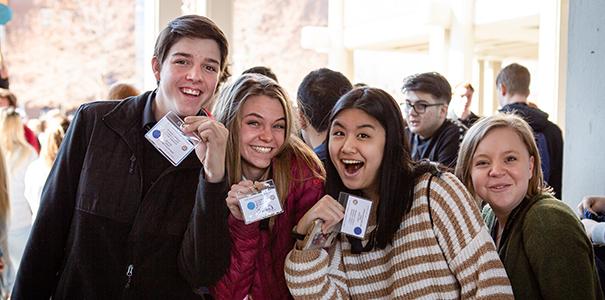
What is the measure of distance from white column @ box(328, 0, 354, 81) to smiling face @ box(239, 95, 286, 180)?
1087cm

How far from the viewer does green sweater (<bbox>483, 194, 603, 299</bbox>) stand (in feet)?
6.58

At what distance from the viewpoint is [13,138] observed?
4738 mm

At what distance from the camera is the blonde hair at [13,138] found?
15.3 ft

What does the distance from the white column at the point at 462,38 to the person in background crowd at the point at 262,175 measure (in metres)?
9.54

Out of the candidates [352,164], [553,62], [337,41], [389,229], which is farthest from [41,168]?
[337,41]

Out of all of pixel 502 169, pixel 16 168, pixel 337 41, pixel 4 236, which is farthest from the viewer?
pixel 337 41

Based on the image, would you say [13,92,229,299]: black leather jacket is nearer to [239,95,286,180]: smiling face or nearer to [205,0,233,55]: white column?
[239,95,286,180]: smiling face

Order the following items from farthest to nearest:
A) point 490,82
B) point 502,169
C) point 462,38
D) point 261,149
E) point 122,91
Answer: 1. point 490,82
2. point 462,38
3. point 122,91
4. point 502,169
5. point 261,149

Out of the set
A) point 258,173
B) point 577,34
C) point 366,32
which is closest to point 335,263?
point 258,173

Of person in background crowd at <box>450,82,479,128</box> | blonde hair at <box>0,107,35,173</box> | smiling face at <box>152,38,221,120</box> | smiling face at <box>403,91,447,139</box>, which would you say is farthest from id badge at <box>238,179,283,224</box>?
person in background crowd at <box>450,82,479,128</box>

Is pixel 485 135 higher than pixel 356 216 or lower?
higher

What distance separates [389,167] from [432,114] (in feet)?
6.76

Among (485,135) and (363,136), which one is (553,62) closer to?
(485,135)

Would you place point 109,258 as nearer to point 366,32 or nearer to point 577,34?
point 577,34
